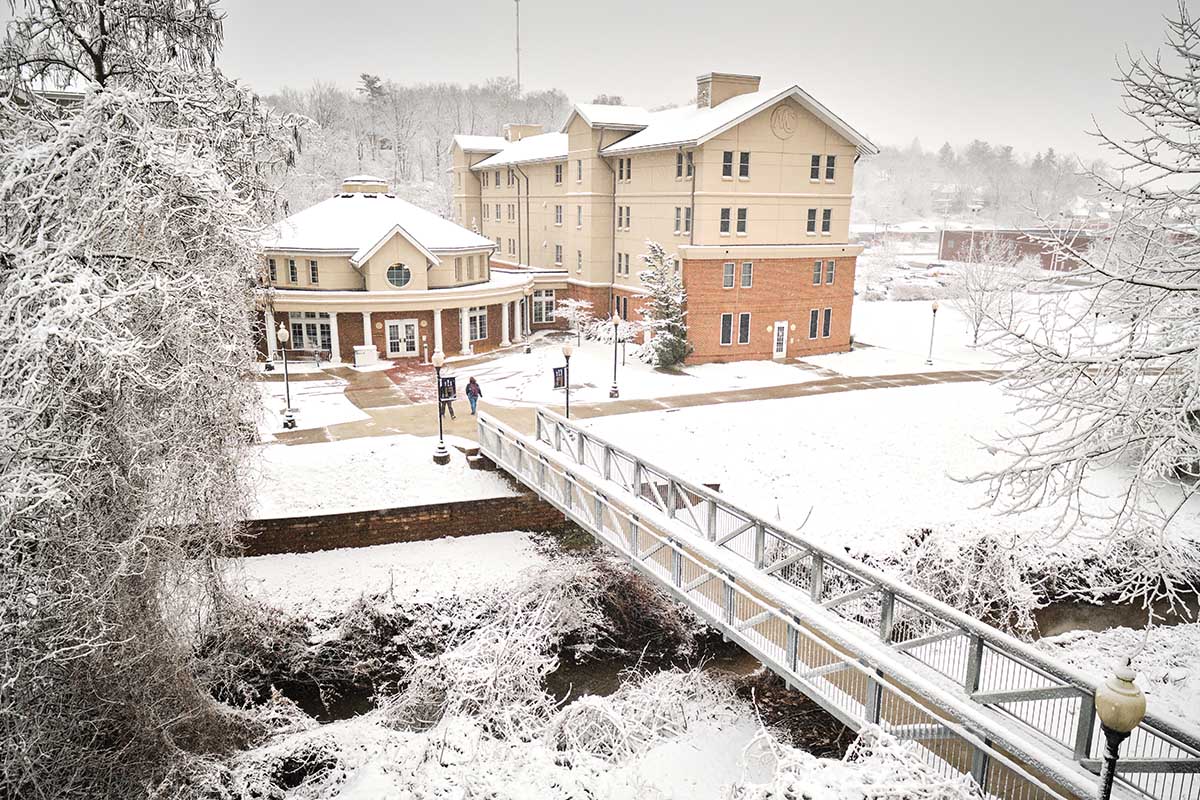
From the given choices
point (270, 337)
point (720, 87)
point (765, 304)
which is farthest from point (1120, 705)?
point (720, 87)

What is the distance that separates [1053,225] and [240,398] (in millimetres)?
11470

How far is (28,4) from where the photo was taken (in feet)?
33.5

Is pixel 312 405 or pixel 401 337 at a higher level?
pixel 401 337

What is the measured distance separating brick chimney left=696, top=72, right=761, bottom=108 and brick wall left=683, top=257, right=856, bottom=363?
774 cm

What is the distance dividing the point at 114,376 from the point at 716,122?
2814cm

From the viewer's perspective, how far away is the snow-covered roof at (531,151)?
44000 millimetres

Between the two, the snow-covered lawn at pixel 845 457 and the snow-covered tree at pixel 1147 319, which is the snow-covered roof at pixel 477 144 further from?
the snow-covered tree at pixel 1147 319

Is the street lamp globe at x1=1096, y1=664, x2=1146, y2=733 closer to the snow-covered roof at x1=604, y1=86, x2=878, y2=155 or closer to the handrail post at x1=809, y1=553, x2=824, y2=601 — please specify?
the handrail post at x1=809, y1=553, x2=824, y2=601

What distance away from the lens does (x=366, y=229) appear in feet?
118

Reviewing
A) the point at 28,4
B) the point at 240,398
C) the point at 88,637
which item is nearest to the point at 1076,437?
the point at 240,398

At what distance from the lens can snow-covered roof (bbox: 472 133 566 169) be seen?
44000mm

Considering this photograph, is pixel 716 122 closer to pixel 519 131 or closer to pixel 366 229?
pixel 366 229

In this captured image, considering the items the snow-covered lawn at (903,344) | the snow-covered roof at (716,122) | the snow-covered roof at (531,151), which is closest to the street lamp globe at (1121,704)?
the snow-covered lawn at (903,344)

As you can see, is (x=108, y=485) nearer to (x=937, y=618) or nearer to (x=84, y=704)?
(x=84, y=704)
